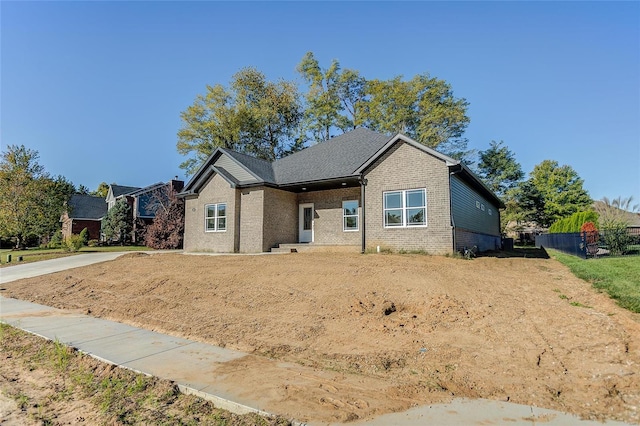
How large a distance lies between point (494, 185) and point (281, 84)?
27.7 metres

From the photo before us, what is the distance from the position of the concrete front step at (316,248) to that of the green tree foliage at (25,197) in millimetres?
30648

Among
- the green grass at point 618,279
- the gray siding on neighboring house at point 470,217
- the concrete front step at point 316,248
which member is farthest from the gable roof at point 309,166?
the green grass at point 618,279

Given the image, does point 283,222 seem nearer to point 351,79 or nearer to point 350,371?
point 350,371

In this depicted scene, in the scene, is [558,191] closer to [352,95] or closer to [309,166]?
[352,95]

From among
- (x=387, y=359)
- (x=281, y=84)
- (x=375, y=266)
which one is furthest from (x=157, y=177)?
(x=387, y=359)

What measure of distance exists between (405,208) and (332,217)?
15.0ft

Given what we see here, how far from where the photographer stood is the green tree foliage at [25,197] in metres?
31.8

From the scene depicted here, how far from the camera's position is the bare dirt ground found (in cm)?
369

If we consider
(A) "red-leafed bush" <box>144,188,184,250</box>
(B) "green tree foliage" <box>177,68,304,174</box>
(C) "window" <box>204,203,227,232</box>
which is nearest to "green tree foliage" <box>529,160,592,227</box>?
(B) "green tree foliage" <box>177,68,304,174</box>

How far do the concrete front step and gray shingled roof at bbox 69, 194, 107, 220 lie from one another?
36.7m

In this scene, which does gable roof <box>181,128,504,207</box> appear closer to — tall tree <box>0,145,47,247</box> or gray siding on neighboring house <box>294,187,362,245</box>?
gray siding on neighboring house <box>294,187,362,245</box>

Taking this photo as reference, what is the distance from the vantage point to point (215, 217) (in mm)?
19156

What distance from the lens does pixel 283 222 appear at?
723 inches

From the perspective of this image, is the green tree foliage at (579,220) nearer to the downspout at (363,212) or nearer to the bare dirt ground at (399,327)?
the bare dirt ground at (399,327)
